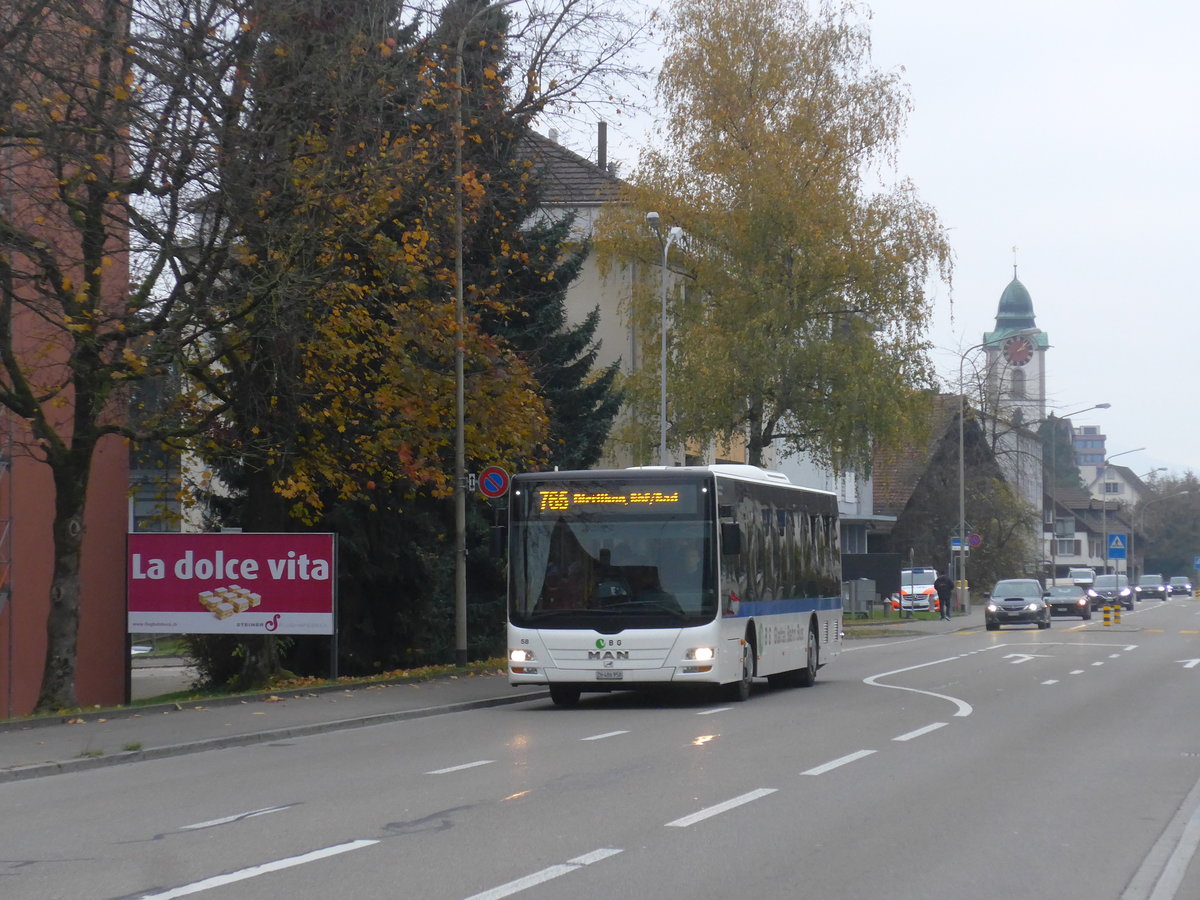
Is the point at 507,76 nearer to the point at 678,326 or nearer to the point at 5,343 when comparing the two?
the point at 5,343

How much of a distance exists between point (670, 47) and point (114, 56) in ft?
82.6

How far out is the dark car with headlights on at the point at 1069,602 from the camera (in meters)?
57.9

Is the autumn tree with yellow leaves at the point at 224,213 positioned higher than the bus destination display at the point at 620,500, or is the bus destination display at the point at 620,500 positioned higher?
the autumn tree with yellow leaves at the point at 224,213

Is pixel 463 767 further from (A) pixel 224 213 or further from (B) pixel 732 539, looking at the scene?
(A) pixel 224 213

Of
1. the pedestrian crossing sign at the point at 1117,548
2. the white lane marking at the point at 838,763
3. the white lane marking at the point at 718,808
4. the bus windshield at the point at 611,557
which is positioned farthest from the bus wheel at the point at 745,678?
the pedestrian crossing sign at the point at 1117,548

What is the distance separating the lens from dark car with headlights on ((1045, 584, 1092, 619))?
57875mm

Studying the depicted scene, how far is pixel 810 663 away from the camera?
928 inches

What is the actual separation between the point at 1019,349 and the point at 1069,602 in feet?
299

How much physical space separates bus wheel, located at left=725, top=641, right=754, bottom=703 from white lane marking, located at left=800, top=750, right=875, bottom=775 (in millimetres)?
5906

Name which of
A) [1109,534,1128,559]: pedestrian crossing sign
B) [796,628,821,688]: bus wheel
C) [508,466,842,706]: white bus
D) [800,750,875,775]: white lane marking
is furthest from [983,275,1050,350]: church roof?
[800,750,875,775]: white lane marking

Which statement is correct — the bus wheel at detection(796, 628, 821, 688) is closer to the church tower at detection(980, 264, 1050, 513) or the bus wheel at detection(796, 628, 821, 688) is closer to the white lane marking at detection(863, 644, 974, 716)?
the white lane marking at detection(863, 644, 974, 716)

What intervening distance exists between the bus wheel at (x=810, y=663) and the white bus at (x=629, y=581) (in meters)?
3.25

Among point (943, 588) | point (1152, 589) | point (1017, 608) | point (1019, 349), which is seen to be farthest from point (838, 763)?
point (1019, 349)

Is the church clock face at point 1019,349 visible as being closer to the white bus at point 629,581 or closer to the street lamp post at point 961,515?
the street lamp post at point 961,515
